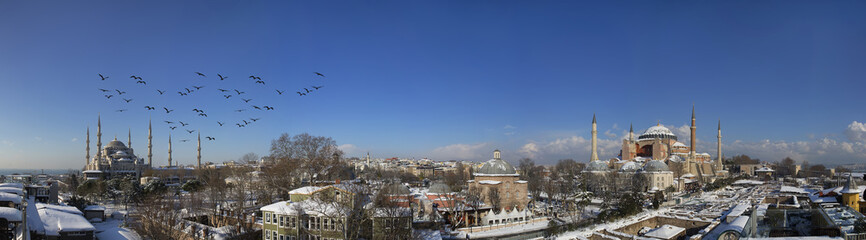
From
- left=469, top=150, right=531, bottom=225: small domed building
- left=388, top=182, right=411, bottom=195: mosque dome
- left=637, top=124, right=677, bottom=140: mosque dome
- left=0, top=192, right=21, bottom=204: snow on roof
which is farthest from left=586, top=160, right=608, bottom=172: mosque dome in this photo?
left=0, top=192, right=21, bottom=204: snow on roof

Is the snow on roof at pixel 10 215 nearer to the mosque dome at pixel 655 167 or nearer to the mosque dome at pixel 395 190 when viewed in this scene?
the mosque dome at pixel 395 190

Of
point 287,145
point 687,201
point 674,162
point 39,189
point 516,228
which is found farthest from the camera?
point 674,162

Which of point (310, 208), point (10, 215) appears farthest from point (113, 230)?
point (10, 215)

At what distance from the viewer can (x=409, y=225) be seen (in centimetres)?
2095

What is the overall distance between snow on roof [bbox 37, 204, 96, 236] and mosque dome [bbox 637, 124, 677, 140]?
7465 centimetres

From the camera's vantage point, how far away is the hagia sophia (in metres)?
52.1

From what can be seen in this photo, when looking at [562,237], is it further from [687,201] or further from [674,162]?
[674,162]

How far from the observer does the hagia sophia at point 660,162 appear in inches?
2052

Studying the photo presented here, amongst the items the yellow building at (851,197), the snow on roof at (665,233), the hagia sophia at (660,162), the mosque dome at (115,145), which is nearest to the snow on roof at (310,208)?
the snow on roof at (665,233)

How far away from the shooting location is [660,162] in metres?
53.0

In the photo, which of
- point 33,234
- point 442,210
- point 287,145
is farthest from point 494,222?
point 33,234

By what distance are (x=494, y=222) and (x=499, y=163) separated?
7.54 metres

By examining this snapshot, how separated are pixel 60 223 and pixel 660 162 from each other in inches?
2082

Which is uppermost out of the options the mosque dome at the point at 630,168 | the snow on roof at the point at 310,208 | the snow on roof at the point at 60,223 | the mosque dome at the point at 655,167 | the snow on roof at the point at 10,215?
the snow on roof at the point at 10,215
